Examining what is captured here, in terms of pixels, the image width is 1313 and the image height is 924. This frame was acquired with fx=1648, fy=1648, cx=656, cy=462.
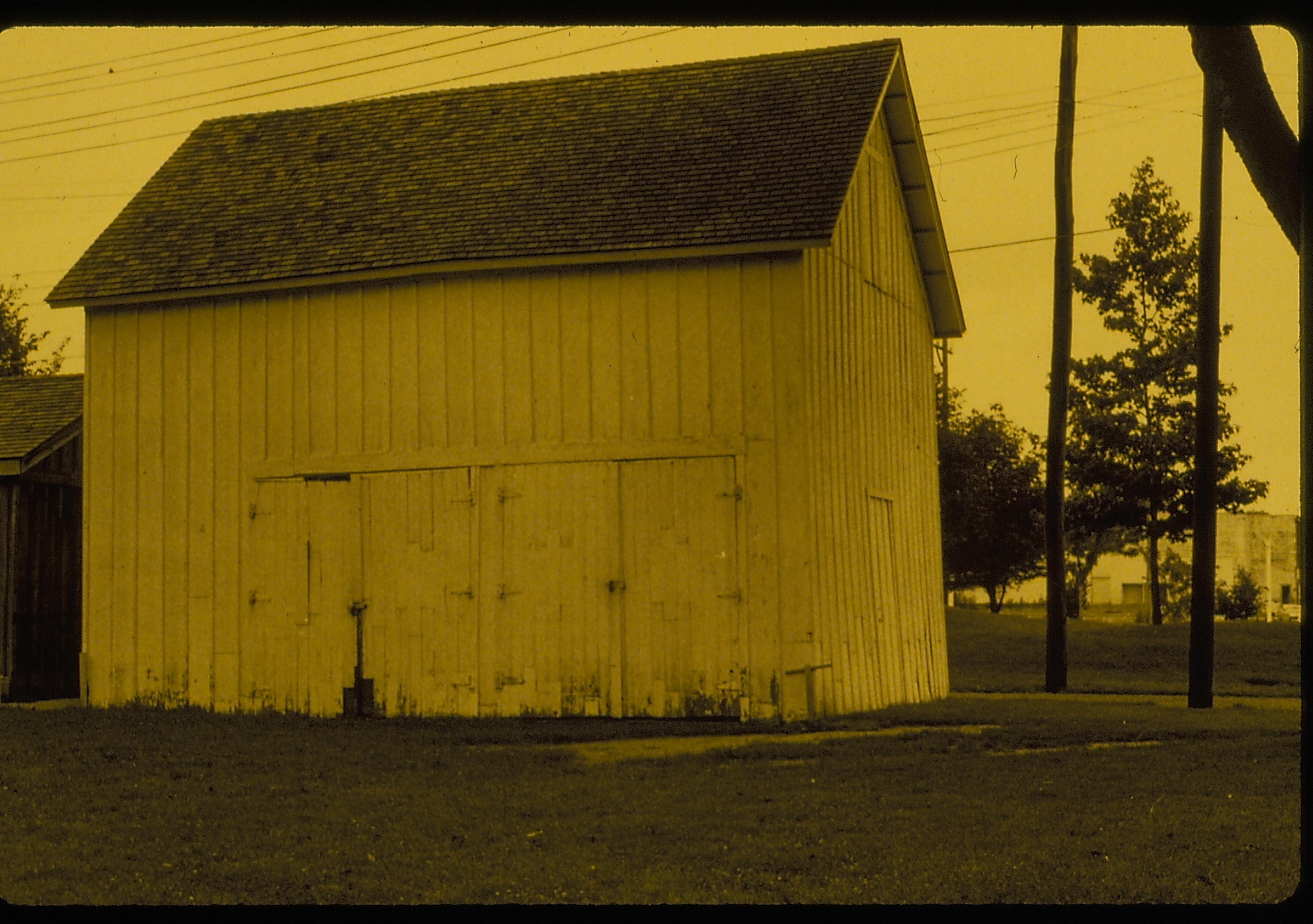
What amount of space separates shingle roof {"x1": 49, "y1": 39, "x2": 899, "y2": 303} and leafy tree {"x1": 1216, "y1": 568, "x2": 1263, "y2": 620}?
1407 inches

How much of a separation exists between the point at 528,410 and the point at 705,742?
16.0 ft

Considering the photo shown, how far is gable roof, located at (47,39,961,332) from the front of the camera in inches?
718

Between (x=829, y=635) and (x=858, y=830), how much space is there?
26.1ft

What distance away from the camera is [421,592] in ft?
61.6

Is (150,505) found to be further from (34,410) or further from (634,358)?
(634,358)

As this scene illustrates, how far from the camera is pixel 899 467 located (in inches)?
850

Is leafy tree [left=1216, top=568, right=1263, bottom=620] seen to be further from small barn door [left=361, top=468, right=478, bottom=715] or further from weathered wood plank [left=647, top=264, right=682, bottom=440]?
small barn door [left=361, top=468, right=478, bottom=715]

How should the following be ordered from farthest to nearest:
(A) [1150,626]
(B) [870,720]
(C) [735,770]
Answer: (A) [1150,626], (B) [870,720], (C) [735,770]

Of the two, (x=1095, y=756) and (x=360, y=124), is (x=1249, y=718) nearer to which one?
(x=1095, y=756)

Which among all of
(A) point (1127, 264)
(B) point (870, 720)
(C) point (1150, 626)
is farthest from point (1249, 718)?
(A) point (1127, 264)

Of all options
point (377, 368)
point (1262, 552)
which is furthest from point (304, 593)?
point (1262, 552)

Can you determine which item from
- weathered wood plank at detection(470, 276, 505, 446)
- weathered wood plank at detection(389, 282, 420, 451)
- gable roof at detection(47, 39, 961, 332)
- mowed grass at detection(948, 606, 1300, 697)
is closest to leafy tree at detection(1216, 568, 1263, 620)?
mowed grass at detection(948, 606, 1300, 697)

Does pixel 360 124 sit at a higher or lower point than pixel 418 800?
higher

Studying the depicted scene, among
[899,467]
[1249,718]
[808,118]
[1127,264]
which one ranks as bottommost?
[1249,718]
